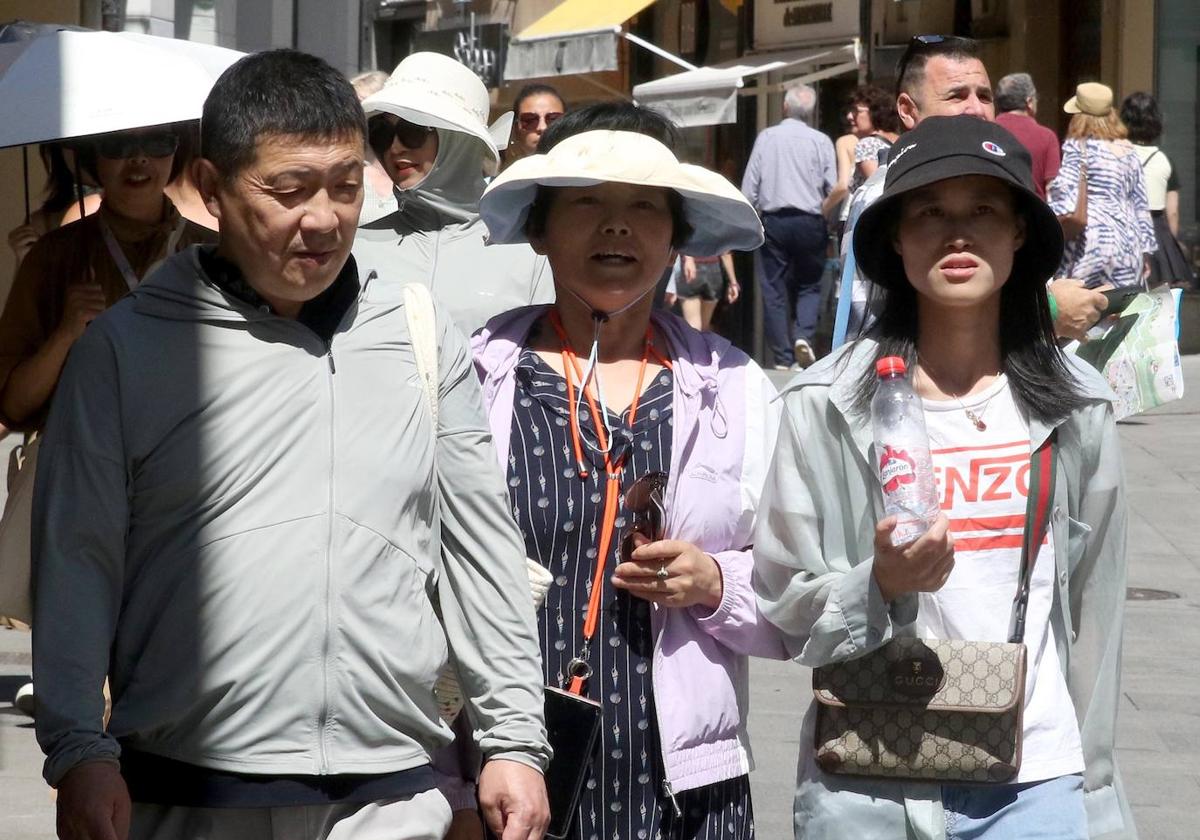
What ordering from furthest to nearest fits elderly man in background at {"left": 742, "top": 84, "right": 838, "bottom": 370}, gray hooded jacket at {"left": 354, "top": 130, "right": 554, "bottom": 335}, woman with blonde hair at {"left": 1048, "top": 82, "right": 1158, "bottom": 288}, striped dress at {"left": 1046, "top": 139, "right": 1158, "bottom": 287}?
elderly man in background at {"left": 742, "top": 84, "right": 838, "bottom": 370}
striped dress at {"left": 1046, "top": 139, "right": 1158, "bottom": 287}
woman with blonde hair at {"left": 1048, "top": 82, "right": 1158, "bottom": 288}
gray hooded jacket at {"left": 354, "top": 130, "right": 554, "bottom": 335}

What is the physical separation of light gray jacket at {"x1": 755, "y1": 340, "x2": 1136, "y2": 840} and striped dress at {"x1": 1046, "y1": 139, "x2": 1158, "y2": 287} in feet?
24.6

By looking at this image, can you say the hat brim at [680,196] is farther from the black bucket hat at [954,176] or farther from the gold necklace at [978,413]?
the gold necklace at [978,413]

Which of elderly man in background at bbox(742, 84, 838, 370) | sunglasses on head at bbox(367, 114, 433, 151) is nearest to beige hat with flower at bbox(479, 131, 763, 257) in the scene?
sunglasses on head at bbox(367, 114, 433, 151)

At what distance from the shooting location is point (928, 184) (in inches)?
143

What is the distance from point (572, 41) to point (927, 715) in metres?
16.2

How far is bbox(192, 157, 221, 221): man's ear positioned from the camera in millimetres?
3139

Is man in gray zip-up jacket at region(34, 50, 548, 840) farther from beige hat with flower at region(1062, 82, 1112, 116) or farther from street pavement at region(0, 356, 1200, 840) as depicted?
beige hat with flower at region(1062, 82, 1112, 116)

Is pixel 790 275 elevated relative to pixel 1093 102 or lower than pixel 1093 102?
lower

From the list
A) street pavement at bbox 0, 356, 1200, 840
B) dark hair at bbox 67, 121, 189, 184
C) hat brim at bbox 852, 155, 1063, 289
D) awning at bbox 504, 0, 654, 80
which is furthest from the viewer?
awning at bbox 504, 0, 654, 80

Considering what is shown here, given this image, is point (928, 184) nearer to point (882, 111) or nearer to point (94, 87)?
point (94, 87)

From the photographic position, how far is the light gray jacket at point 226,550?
2.92 meters

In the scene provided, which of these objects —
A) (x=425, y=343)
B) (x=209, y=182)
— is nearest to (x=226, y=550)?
(x=425, y=343)

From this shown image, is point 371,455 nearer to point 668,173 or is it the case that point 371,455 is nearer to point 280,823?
point 280,823

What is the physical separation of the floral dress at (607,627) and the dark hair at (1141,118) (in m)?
11.1
